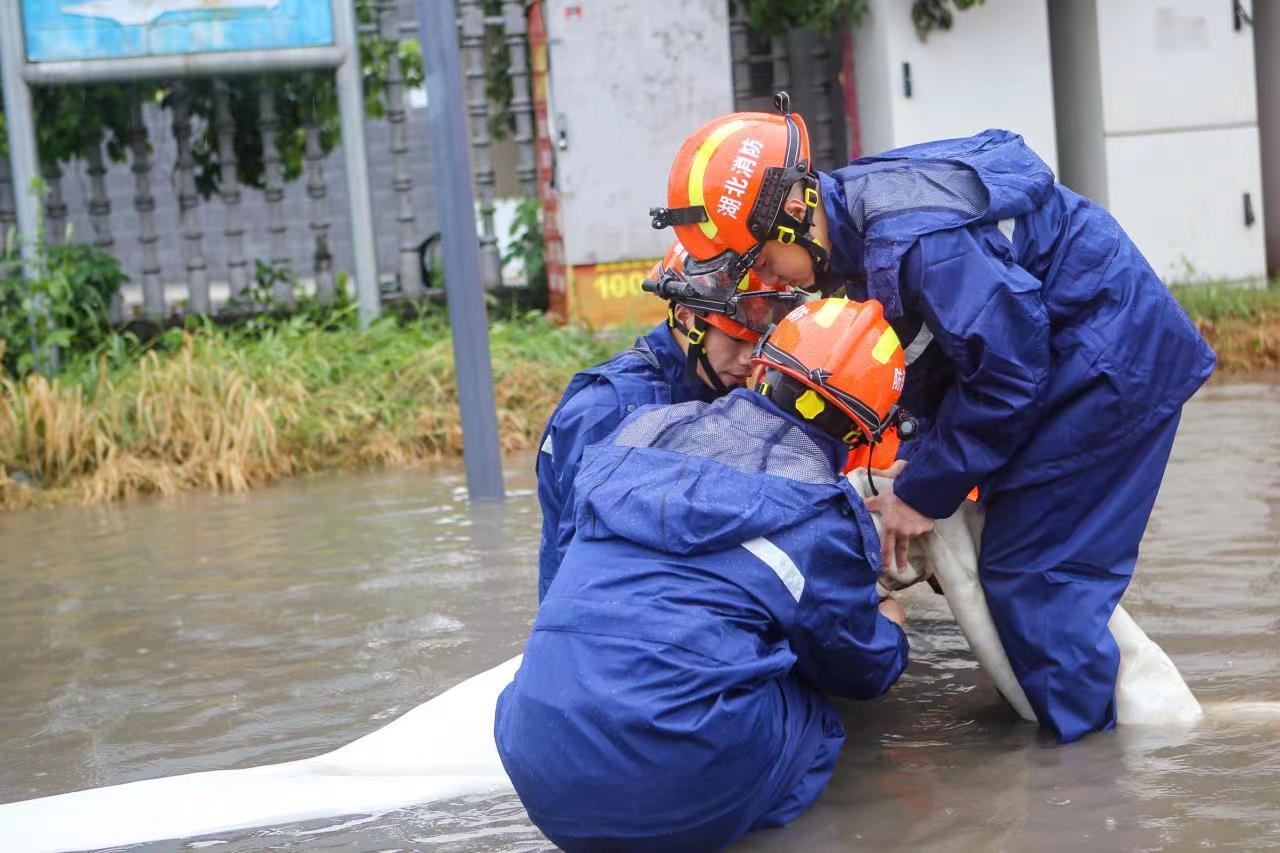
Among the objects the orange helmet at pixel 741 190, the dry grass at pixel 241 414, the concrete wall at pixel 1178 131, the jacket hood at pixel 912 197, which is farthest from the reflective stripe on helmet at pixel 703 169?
the concrete wall at pixel 1178 131

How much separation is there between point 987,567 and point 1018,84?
691 centimetres

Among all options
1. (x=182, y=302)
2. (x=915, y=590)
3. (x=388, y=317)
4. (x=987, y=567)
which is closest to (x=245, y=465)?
(x=388, y=317)

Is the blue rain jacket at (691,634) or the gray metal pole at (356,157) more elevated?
the gray metal pole at (356,157)

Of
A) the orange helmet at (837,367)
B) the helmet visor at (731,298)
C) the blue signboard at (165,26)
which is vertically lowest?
the orange helmet at (837,367)

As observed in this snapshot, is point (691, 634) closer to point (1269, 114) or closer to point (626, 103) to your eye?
point (626, 103)

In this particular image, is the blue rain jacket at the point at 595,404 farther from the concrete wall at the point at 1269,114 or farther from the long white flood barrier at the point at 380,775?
the concrete wall at the point at 1269,114

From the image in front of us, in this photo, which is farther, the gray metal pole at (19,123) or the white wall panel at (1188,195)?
the white wall panel at (1188,195)

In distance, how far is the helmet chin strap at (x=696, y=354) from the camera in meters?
3.91

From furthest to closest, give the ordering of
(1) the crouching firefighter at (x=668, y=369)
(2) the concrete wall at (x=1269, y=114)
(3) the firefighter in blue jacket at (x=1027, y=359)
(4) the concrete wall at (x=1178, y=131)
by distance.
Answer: (2) the concrete wall at (x=1269, y=114), (4) the concrete wall at (x=1178, y=131), (1) the crouching firefighter at (x=668, y=369), (3) the firefighter in blue jacket at (x=1027, y=359)

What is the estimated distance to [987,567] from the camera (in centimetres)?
374

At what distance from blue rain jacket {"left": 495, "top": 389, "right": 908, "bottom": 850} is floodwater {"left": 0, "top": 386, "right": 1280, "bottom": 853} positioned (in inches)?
12.3

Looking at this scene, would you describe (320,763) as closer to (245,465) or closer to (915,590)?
(915,590)

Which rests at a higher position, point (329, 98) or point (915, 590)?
point (329, 98)

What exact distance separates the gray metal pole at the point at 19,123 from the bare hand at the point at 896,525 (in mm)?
6882
